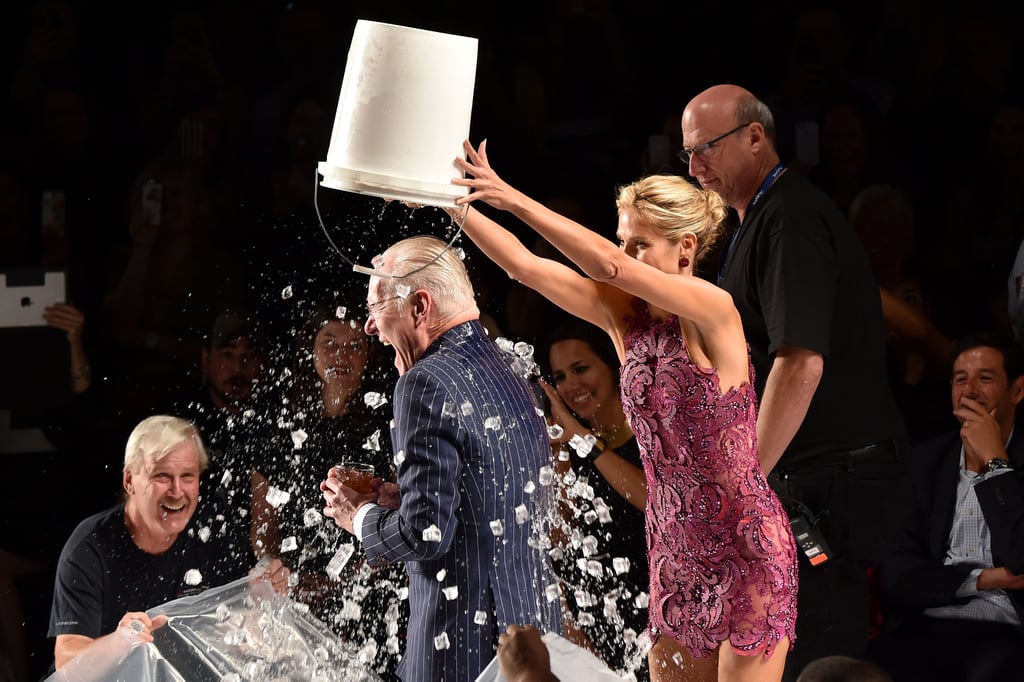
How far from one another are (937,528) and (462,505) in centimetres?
179

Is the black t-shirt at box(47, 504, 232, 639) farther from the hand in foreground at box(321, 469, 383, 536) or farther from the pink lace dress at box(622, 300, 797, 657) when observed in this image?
the pink lace dress at box(622, 300, 797, 657)

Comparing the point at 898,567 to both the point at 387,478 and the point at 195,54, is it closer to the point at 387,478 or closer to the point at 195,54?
the point at 387,478

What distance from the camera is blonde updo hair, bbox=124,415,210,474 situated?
3602mm

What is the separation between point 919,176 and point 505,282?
1437 mm

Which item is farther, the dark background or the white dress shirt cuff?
the dark background

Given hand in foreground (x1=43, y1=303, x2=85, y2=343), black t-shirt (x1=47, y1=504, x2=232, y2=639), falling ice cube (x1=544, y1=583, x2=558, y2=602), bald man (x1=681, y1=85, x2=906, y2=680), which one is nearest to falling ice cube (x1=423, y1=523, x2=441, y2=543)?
falling ice cube (x1=544, y1=583, x2=558, y2=602)

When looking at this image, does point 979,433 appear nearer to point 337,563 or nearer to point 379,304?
point 337,563

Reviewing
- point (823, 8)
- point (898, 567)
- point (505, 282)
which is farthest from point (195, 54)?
point (898, 567)

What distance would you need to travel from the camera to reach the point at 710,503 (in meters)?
2.75

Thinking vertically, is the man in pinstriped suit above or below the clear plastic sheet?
above

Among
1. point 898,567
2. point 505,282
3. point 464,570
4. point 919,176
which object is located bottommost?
point 898,567

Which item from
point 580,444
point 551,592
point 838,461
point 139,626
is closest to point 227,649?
point 139,626

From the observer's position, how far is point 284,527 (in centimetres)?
388

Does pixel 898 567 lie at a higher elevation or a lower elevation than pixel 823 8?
lower
